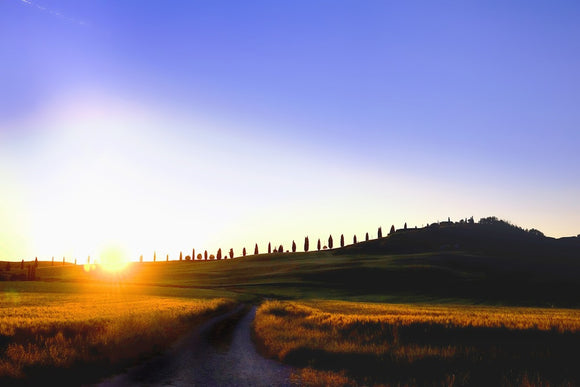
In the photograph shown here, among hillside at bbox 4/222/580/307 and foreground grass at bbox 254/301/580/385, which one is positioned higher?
foreground grass at bbox 254/301/580/385

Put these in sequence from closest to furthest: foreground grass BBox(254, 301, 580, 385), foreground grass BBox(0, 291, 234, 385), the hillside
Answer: foreground grass BBox(254, 301, 580, 385) < foreground grass BBox(0, 291, 234, 385) < the hillside

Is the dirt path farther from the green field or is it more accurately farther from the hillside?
the hillside

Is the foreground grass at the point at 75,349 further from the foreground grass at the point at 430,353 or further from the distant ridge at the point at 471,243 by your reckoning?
the distant ridge at the point at 471,243

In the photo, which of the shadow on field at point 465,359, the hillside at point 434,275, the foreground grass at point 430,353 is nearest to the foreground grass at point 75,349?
the foreground grass at point 430,353

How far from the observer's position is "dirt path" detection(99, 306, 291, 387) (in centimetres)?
1528

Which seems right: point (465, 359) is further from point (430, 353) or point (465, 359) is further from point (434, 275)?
point (434, 275)

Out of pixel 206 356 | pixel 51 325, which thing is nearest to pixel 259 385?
pixel 206 356

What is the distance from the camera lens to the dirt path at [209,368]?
1528 centimetres

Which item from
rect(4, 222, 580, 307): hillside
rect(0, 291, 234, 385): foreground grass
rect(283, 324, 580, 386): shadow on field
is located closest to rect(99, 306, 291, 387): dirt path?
rect(0, 291, 234, 385): foreground grass

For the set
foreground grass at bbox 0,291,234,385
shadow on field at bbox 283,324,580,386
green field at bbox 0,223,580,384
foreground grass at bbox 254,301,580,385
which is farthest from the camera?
green field at bbox 0,223,580,384

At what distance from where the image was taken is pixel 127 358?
18500mm

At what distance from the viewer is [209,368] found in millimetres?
17844

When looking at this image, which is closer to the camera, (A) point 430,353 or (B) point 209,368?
(A) point 430,353

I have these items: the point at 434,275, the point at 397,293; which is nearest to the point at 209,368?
the point at 397,293
